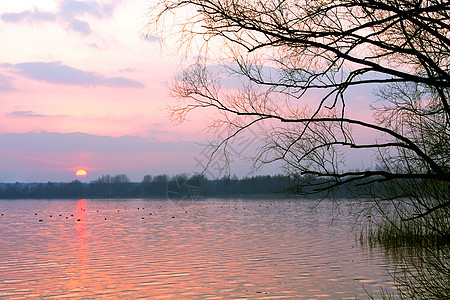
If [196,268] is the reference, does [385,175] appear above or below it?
above

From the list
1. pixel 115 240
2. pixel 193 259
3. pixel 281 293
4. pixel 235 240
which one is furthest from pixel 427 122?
pixel 115 240

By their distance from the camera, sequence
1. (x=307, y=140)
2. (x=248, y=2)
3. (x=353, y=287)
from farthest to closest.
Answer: (x=353, y=287), (x=307, y=140), (x=248, y=2)

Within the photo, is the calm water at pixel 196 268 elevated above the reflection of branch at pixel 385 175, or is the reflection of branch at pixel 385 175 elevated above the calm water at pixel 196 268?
the reflection of branch at pixel 385 175

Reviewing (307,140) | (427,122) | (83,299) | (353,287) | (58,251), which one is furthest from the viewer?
(58,251)

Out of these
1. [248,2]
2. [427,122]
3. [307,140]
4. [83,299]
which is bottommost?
[83,299]

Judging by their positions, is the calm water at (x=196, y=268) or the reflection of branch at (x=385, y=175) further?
the calm water at (x=196, y=268)

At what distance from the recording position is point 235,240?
28.0 m

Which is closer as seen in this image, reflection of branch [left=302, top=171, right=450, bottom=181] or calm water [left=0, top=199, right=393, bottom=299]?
reflection of branch [left=302, top=171, right=450, bottom=181]

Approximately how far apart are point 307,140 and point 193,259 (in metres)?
16.0

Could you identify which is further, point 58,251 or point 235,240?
point 235,240

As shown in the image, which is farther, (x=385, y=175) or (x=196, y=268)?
(x=196, y=268)

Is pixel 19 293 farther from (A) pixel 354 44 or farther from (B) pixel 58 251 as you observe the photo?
(A) pixel 354 44

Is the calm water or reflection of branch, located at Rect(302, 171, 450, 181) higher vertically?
reflection of branch, located at Rect(302, 171, 450, 181)

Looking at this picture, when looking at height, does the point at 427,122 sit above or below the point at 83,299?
above
